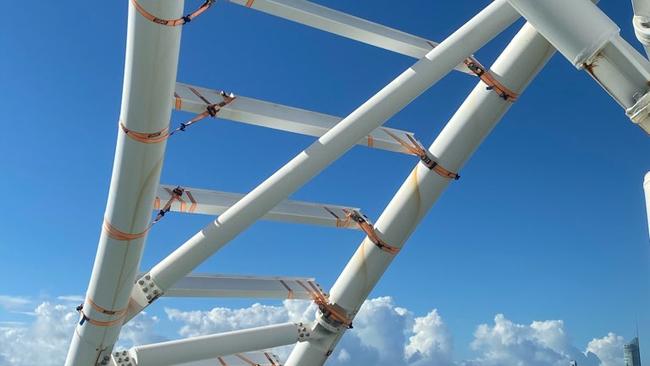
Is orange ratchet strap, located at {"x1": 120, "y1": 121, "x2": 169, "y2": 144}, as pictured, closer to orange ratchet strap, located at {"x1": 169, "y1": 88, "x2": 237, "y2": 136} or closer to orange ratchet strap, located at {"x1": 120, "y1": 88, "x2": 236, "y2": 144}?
orange ratchet strap, located at {"x1": 120, "y1": 88, "x2": 236, "y2": 144}

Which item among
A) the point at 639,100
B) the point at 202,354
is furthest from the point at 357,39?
the point at 639,100

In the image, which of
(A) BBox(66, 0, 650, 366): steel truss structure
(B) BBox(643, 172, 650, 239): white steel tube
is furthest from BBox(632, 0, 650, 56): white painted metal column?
(A) BBox(66, 0, 650, 366): steel truss structure

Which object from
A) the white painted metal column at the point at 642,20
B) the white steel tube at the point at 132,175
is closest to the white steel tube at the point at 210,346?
the white steel tube at the point at 132,175

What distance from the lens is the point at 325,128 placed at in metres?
9.02

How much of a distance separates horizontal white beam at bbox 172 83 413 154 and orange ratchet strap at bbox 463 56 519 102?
157 cm

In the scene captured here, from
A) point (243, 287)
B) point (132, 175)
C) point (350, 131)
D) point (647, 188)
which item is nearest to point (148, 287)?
point (243, 287)

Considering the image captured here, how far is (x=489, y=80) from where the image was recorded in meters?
8.38

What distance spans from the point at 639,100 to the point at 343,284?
6.32 m

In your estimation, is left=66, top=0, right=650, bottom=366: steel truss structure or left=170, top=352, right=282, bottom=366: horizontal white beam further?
left=170, top=352, right=282, bottom=366: horizontal white beam

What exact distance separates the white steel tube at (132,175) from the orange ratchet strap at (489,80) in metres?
3.90

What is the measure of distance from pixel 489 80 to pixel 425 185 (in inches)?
62.4

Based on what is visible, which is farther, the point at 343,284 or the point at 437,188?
the point at 343,284

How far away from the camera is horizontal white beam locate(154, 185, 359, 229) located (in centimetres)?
866

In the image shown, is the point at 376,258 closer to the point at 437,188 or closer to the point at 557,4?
the point at 437,188
